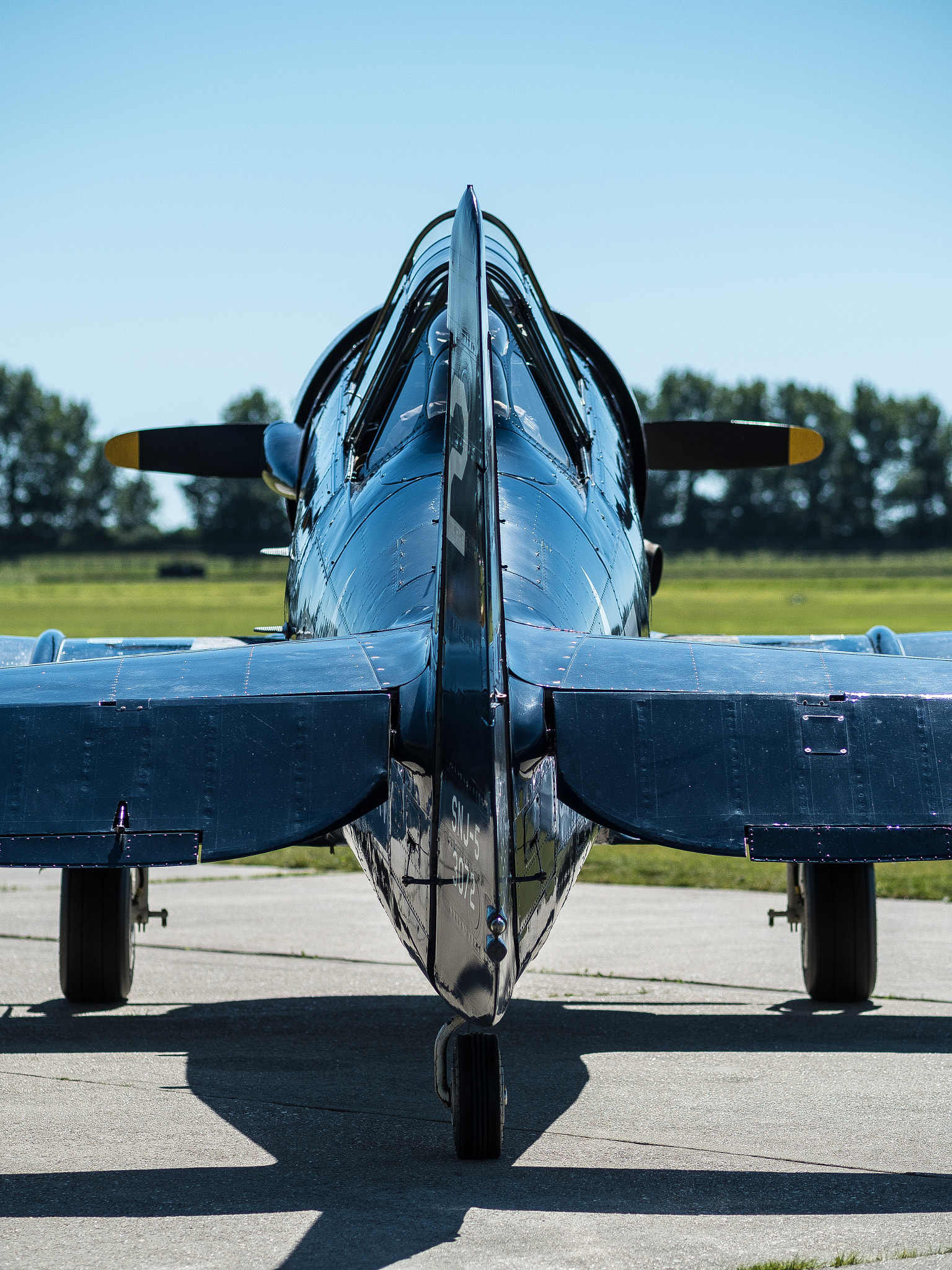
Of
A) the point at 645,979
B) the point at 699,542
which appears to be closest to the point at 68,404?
the point at 699,542

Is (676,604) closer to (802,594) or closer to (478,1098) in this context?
(802,594)

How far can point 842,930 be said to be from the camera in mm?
7727

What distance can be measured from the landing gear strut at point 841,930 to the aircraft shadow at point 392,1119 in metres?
0.23

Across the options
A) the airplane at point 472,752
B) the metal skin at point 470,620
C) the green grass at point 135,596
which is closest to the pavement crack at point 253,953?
the metal skin at point 470,620

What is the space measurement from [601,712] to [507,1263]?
1452 millimetres

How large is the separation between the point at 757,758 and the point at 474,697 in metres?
0.85

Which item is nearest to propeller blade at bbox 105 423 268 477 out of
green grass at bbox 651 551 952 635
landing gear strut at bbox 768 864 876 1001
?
landing gear strut at bbox 768 864 876 1001

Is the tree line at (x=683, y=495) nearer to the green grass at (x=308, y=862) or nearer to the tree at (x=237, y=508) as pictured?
the tree at (x=237, y=508)

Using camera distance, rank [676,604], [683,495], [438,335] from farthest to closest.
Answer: [683,495]
[676,604]
[438,335]

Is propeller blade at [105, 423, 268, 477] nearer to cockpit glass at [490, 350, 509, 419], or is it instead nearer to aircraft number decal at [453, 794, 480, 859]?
cockpit glass at [490, 350, 509, 419]

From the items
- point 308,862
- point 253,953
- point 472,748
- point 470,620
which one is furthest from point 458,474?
point 308,862

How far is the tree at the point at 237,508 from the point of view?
129 m

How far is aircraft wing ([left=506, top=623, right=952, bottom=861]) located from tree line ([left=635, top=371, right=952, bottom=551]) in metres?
118

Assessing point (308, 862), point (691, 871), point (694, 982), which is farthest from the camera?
point (308, 862)
